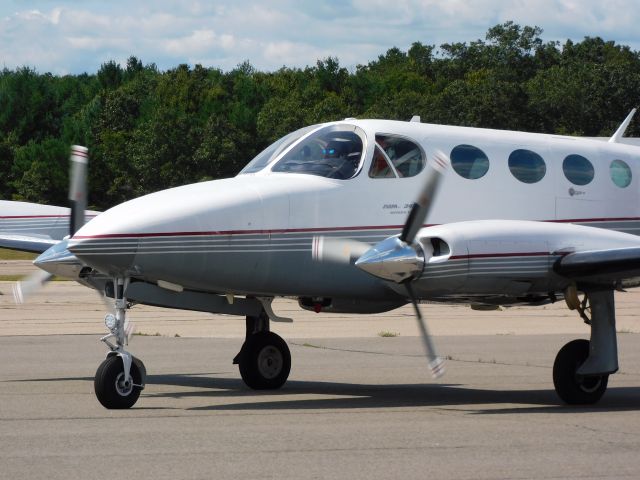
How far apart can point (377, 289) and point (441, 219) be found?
1078 millimetres

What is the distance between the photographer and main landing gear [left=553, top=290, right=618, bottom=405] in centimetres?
1336

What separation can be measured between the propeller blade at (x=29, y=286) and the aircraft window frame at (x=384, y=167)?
181 inches

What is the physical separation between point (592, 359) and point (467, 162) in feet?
8.54

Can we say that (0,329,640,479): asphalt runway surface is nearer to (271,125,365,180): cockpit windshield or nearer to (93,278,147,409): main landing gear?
(93,278,147,409): main landing gear

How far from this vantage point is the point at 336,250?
13.1 m

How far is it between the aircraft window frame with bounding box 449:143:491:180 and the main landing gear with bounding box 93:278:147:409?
395cm

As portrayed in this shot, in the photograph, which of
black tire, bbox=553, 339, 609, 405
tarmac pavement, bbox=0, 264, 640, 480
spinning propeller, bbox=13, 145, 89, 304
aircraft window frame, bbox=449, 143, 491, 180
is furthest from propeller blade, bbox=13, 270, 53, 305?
black tire, bbox=553, 339, 609, 405

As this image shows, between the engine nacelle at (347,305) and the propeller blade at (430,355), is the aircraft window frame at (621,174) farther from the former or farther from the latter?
the propeller blade at (430,355)

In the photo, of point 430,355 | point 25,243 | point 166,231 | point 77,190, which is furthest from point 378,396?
point 25,243

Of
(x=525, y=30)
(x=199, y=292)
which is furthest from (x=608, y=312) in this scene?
(x=525, y=30)

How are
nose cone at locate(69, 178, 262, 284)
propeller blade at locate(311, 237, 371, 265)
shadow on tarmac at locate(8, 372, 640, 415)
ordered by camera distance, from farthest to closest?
shadow on tarmac at locate(8, 372, 640, 415) < propeller blade at locate(311, 237, 371, 265) < nose cone at locate(69, 178, 262, 284)

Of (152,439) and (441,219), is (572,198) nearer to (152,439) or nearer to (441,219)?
(441,219)

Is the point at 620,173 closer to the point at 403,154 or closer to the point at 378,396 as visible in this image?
the point at 403,154

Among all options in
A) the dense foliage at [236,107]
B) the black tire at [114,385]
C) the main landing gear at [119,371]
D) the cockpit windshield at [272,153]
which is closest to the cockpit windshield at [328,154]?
the cockpit windshield at [272,153]
